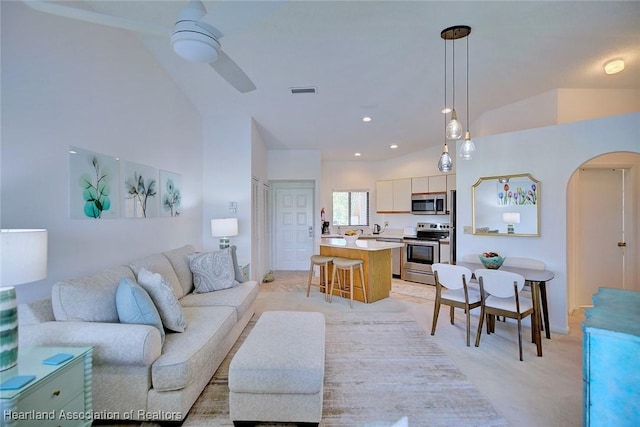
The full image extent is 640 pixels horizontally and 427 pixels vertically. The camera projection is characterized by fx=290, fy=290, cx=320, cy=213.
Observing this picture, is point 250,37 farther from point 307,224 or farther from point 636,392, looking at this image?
point 307,224

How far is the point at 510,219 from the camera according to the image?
365 centimetres

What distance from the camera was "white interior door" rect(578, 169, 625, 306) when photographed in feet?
13.0

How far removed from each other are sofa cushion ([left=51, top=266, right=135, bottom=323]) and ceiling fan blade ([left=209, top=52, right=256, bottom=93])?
1.70 meters

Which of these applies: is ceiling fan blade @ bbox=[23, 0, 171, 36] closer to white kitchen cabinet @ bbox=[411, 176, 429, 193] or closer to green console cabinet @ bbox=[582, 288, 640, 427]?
green console cabinet @ bbox=[582, 288, 640, 427]

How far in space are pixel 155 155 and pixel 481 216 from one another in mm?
4212

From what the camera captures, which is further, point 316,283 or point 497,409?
point 316,283

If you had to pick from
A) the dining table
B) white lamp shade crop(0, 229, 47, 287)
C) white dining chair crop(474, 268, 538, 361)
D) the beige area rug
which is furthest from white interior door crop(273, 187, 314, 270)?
white lamp shade crop(0, 229, 47, 287)

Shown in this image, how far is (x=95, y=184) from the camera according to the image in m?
2.58

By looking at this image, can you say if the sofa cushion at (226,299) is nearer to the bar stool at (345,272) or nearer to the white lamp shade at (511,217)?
the bar stool at (345,272)

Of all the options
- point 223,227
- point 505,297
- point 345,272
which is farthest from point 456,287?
point 223,227

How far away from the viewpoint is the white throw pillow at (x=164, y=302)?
2.17 m

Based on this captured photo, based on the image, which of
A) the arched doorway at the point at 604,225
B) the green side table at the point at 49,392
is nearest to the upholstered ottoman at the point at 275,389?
the green side table at the point at 49,392

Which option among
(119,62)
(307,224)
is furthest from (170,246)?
(307,224)

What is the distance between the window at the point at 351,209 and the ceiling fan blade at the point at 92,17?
585cm
